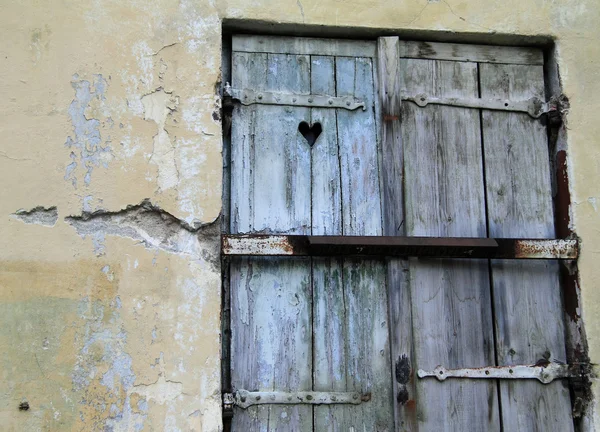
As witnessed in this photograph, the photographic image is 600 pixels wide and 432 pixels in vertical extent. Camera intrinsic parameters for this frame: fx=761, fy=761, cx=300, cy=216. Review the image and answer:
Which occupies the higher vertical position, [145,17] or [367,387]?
[145,17]

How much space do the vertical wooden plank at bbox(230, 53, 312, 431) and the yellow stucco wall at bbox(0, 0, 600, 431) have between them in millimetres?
141

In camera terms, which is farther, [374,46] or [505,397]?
[374,46]

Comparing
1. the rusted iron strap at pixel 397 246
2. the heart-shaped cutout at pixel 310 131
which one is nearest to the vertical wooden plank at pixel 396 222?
the rusted iron strap at pixel 397 246

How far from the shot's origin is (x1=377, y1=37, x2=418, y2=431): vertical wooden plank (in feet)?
9.25

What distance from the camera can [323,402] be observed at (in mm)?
2791

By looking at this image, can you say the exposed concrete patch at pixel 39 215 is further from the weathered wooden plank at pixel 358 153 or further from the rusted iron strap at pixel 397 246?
the weathered wooden plank at pixel 358 153

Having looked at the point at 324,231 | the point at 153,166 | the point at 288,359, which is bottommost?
the point at 288,359

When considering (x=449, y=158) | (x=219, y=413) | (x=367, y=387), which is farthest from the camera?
(x=449, y=158)

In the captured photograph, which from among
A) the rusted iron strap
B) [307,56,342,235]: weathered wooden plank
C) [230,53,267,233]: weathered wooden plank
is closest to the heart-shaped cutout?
[307,56,342,235]: weathered wooden plank

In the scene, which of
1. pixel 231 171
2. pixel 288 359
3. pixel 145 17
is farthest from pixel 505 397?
pixel 145 17

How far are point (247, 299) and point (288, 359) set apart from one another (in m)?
0.27

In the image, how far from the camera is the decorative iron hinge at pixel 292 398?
275 cm

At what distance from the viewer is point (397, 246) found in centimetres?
285

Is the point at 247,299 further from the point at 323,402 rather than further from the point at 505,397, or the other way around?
the point at 505,397
